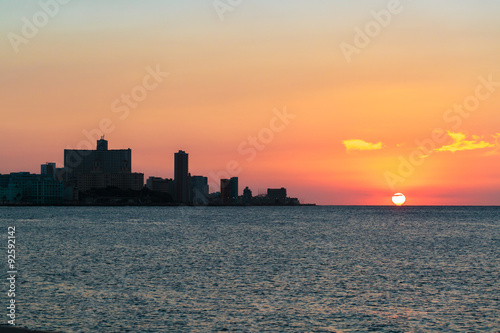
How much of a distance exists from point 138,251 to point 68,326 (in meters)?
52.1

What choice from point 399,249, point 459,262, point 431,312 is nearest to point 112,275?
point 431,312

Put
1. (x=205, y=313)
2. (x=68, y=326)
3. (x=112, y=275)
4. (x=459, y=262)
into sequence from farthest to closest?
→ (x=459, y=262) → (x=112, y=275) → (x=205, y=313) → (x=68, y=326)

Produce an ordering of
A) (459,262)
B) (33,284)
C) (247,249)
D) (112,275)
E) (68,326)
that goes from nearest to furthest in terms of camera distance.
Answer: (68,326), (33,284), (112,275), (459,262), (247,249)

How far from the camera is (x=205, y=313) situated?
37969 mm

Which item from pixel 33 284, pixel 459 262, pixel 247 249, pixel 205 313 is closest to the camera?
pixel 205 313

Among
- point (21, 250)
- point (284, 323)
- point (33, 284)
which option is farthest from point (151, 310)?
point (21, 250)

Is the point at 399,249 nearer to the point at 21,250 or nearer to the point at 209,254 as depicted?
the point at 209,254

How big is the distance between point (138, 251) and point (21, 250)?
17.7m

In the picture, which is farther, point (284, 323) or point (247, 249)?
point (247, 249)

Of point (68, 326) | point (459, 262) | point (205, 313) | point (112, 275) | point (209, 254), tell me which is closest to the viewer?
point (68, 326)

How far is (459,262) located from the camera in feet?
244

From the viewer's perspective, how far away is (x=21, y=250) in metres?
85.8

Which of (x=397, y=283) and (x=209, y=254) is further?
(x=209, y=254)

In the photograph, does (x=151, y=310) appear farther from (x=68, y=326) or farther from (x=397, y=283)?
(x=397, y=283)
